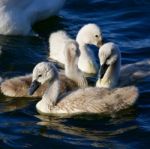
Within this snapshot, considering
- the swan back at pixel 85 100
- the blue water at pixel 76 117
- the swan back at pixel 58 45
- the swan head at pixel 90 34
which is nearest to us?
the blue water at pixel 76 117

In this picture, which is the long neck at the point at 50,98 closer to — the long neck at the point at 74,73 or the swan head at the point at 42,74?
the swan head at the point at 42,74

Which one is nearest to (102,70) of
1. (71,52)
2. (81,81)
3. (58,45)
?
(81,81)

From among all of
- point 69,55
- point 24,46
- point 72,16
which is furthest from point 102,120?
point 72,16

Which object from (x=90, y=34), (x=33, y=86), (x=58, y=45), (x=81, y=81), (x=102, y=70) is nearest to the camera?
(x=33, y=86)

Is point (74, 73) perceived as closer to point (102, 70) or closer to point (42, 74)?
point (102, 70)

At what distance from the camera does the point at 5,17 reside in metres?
12.9

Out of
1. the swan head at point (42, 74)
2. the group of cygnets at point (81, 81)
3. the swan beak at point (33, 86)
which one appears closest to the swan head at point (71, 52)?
the group of cygnets at point (81, 81)

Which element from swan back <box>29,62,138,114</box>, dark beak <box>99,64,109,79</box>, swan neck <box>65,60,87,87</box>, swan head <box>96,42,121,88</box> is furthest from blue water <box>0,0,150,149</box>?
swan neck <box>65,60,87,87</box>

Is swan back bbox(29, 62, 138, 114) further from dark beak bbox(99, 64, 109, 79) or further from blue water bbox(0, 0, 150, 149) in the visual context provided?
dark beak bbox(99, 64, 109, 79)

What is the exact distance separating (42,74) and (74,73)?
818mm

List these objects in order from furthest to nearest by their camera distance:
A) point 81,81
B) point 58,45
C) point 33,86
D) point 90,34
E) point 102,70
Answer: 1. point 58,45
2. point 90,34
3. point 81,81
4. point 102,70
5. point 33,86

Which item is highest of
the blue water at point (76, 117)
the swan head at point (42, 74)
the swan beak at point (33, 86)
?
the swan head at point (42, 74)

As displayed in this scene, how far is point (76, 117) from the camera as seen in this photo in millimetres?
10609

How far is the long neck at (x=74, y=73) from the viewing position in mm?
11383
